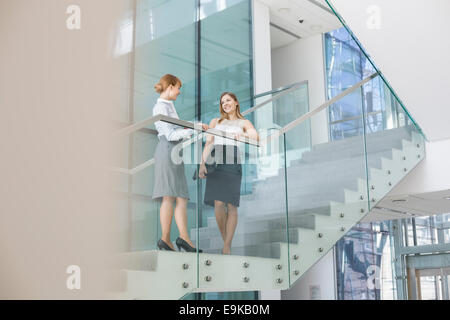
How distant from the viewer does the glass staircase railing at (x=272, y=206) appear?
2918 mm

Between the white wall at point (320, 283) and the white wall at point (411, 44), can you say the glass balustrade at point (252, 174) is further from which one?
the white wall at point (320, 283)

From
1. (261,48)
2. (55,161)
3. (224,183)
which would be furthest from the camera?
(261,48)

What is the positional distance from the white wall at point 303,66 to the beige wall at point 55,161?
26.2 feet

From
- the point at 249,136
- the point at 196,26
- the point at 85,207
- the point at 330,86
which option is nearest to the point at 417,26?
the point at 249,136

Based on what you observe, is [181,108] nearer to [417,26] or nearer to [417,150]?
[417,150]

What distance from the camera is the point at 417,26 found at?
361 cm

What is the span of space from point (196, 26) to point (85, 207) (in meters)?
6.58

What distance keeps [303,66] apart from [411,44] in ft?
17.9

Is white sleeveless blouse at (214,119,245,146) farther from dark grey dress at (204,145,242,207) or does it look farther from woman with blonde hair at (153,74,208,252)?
woman with blonde hair at (153,74,208,252)

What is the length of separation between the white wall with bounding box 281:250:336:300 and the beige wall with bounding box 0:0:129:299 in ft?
25.6

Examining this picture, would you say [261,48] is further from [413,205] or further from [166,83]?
[166,83]

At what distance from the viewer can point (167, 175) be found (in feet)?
10.3

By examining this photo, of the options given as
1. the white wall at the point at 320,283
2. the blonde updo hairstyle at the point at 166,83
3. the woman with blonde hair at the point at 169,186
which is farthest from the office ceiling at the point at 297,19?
the woman with blonde hair at the point at 169,186

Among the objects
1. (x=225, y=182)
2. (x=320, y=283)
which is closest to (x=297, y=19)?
(x=320, y=283)
